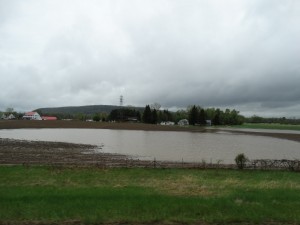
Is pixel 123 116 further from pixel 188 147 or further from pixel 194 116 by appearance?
pixel 188 147

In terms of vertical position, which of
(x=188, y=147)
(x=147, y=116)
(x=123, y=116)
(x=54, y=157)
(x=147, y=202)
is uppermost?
(x=123, y=116)

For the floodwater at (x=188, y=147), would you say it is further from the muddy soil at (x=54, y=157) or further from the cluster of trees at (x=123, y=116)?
the cluster of trees at (x=123, y=116)

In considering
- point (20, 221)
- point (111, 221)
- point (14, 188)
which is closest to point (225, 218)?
point (111, 221)

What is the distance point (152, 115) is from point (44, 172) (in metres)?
154

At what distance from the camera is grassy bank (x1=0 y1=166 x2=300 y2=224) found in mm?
10016

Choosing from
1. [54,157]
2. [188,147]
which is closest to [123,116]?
[188,147]

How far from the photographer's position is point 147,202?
11.7 m

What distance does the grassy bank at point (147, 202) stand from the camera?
394 inches

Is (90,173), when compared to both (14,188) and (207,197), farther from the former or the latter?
(207,197)

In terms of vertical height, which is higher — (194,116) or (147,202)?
(194,116)

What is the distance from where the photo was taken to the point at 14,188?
46.5ft

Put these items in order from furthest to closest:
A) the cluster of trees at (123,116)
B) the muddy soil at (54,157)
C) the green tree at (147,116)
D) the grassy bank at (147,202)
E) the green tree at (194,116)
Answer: the cluster of trees at (123,116) → the green tree at (194,116) → the green tree at (147,116) → the muddy soil at (54,157) → the grassy bank at (147,202)

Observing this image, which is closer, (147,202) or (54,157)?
(147,202)

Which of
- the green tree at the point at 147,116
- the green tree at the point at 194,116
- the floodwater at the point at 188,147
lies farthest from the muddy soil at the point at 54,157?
the green tree at the point at 194,116
